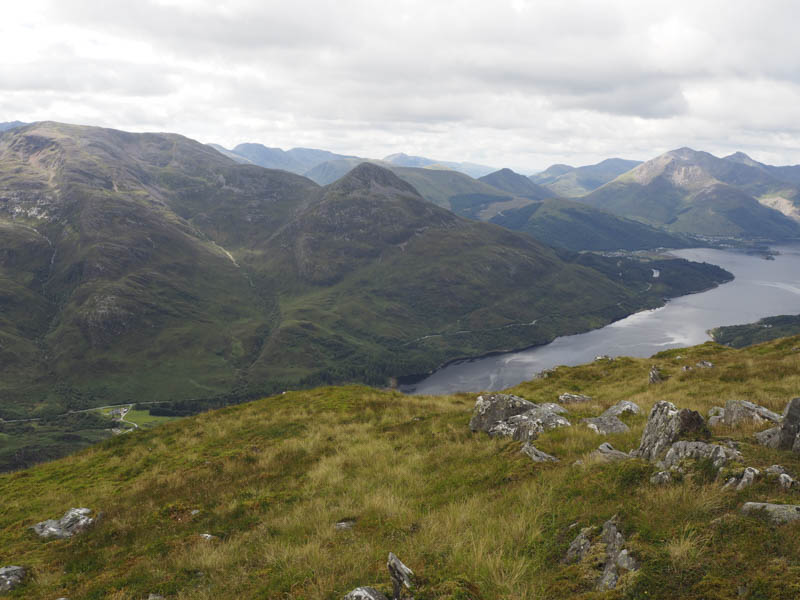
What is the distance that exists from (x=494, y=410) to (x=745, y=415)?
11091mm

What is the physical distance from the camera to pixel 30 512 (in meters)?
21.4

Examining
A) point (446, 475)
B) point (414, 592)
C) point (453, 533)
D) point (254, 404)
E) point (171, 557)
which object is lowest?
point (254, 404)

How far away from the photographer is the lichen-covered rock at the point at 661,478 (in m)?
11.0

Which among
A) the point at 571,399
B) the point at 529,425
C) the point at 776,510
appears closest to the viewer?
the point at 776,510

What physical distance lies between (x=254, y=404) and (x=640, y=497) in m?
37.2

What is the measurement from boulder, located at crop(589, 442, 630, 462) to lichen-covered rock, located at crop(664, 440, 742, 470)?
1.58 metres

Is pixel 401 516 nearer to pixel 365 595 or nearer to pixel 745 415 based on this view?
pixel 365 595

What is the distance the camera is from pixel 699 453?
11.7 metres

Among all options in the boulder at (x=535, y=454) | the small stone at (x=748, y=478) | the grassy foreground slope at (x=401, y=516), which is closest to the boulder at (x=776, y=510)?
the grassy foreground slope at (x=401, y=516)

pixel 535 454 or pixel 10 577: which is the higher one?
pixel 535 454

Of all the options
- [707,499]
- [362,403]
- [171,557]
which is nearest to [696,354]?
[362,403]

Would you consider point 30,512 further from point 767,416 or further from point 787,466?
point 767,416

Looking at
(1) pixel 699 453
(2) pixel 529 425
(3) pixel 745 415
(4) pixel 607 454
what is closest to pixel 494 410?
(2) pixel 529 425

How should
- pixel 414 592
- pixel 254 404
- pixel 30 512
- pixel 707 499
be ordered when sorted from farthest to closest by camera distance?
pixel 254 404
pixel 30 512
pixel 707 499
pixel 414 592
